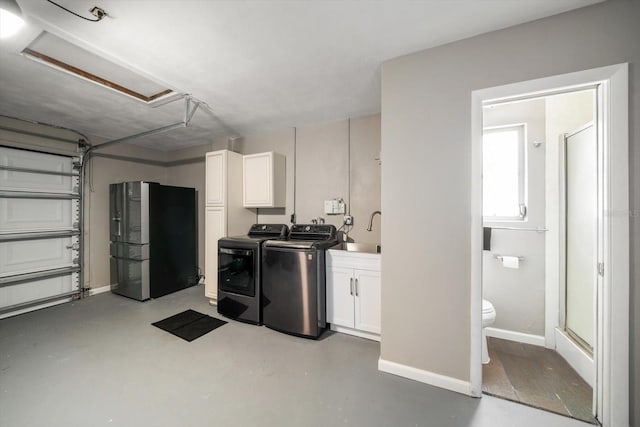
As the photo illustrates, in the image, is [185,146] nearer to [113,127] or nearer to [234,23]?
[113,127]

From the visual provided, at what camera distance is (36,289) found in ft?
10.6

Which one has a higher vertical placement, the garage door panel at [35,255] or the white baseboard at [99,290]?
the garage door panel at [35,255]

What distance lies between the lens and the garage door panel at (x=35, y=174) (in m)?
3.03

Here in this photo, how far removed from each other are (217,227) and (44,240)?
7.77 ft

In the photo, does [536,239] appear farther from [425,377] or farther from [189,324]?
[189,324]

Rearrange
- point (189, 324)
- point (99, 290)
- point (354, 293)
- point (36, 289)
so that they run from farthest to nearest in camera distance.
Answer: point (99, 290) → point (36, 289) → point (189, 324) → point (354, 293)

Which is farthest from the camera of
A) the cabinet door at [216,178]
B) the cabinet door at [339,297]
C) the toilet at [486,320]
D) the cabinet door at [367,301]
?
the cabinet door at [216,178]

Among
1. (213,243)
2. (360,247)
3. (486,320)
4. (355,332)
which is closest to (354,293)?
(355,332)

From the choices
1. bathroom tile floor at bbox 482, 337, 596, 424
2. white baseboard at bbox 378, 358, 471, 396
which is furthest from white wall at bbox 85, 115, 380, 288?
bathroom tile floor at bbox 482, 337, 596, 424

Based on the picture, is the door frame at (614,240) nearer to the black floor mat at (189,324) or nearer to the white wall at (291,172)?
the white wall at (291,172)

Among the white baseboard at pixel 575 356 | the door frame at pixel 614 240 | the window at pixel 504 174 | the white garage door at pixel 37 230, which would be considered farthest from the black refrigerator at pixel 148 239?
the white baseboard at pixel 575 356

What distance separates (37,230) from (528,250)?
19.6 feet

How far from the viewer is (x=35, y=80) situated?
7.25 feet

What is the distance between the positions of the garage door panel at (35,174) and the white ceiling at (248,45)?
1.87 ft
